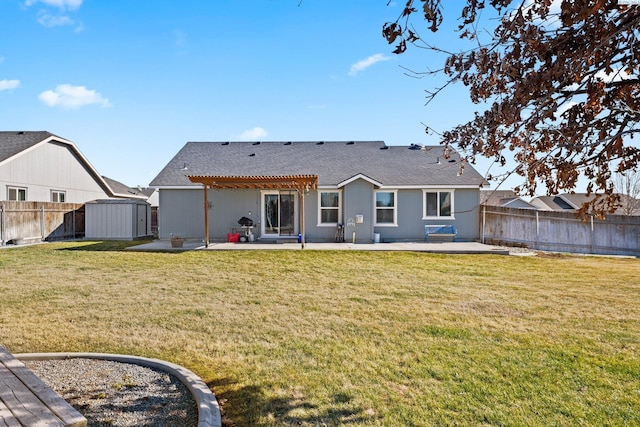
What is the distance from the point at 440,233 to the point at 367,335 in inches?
508

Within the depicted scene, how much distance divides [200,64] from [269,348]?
36.4 ft

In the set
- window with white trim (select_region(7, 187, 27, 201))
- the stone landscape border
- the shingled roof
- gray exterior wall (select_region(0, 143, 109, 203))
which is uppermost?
the shingled roof

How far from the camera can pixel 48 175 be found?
21.2m

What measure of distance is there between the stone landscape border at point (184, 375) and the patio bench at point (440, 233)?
14562 millimetres

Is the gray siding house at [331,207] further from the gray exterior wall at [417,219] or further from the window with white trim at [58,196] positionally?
the window with white trim at [58,196]

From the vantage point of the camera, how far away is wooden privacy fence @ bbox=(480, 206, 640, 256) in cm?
1464

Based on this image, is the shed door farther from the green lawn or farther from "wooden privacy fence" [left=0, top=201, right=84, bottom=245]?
the green lawn

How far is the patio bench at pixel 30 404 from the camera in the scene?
7.08ft

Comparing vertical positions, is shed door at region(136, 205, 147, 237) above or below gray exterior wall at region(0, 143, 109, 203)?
below

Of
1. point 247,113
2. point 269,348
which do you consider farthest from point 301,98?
point 269,348

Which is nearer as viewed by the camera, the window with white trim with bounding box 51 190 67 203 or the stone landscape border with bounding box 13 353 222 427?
the stone landscape border with bounding box 13 353 222 427

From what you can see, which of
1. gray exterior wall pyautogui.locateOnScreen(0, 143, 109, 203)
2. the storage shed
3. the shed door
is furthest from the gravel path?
gray exterior wall pyautogui.locateOnScreen(0, 143, 109, 203)

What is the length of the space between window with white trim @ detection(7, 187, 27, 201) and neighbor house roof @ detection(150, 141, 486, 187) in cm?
750

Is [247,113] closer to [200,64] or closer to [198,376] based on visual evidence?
[200,64]
